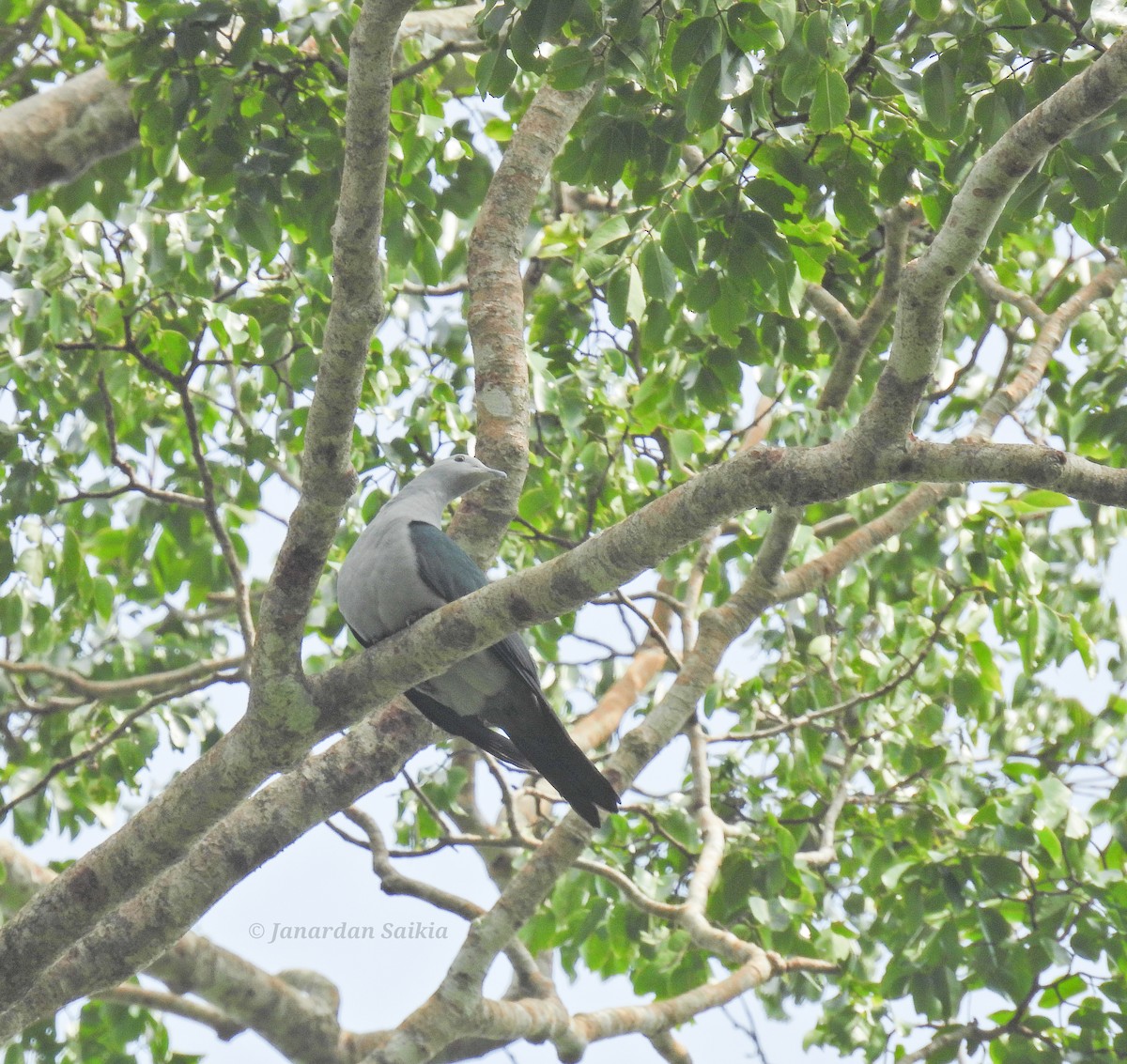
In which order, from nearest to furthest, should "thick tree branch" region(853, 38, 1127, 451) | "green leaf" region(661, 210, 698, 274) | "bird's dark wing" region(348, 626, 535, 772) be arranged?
"thick tree branch" region(853, 38, 1127, 451) < "green leaf" region(661, 210, 698, 274) < "bird's dark wing" region(348, 626, 535, 772)

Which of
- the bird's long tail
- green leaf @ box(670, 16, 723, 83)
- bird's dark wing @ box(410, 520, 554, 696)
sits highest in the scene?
green leaf @ box(670, 16, 723, 83)

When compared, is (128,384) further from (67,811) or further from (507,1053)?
(507,1053)

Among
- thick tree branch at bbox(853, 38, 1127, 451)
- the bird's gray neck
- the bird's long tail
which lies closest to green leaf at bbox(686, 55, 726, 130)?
thick tree branch at bbox(853, 38, 1127, 451)

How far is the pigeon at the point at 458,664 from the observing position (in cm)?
351

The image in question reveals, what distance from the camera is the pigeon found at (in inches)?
138

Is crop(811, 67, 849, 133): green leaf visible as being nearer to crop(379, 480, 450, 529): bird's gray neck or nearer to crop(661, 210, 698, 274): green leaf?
crop(661, 210, 698, 274): green leaf

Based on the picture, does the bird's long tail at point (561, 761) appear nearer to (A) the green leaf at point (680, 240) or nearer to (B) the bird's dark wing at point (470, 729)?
(B) the bird's dark wing at point (470, 729)

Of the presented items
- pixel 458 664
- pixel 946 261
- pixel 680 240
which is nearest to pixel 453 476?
pixel 458 664

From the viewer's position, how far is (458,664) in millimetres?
3484

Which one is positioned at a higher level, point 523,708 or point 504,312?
point 504,312

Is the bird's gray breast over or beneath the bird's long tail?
over

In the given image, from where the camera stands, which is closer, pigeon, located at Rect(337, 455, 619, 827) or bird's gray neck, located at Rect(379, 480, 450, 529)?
pigeon, located at Rect(337, 455, 619, 827)

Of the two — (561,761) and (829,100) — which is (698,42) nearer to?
(829,100)

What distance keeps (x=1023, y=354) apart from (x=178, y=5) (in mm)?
4539
